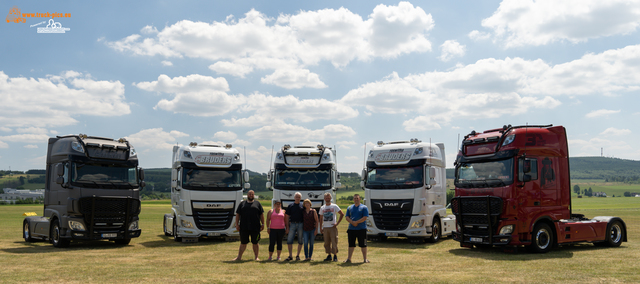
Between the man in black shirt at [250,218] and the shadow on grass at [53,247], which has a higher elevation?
the man in black shirt at [250,218]

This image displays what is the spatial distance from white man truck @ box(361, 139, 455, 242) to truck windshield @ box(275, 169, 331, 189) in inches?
61.8

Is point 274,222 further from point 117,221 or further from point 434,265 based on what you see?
point 117,221

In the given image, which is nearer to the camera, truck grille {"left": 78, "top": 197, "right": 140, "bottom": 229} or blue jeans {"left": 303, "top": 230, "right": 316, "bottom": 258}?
blue jeans {"left": 303, "top": 230, "right": 316, "bottom": 258}

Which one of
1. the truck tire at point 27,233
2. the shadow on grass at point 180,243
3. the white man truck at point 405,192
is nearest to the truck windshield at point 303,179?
the white man truck at point 405,192

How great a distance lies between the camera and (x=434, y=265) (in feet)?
38.9

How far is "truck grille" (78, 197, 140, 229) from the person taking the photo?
16.4 m

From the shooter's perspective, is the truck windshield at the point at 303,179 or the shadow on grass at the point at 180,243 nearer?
the shadow on grass at the point at 180,243

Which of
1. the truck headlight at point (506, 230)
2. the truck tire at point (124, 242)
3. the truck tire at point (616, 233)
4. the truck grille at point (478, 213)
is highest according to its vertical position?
the truck grille at point (478, 213)

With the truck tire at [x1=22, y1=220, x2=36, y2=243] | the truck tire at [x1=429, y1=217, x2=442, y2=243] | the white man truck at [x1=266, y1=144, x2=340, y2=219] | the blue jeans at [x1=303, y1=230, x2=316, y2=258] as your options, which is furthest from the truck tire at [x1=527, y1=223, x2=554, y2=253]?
the truck tire at [x1=22, y1=220, x2=36, y2=243]

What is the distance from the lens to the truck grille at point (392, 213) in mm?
17484

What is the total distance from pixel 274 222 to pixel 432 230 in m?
7.51

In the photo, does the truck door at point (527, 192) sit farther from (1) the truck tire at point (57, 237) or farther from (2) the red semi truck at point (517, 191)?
(1) the truck tire at point (57, 237)

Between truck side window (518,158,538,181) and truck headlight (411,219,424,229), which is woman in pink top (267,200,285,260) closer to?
truck headlight (411,219,424,229)

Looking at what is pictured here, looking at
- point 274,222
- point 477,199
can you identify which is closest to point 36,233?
point 274,222
